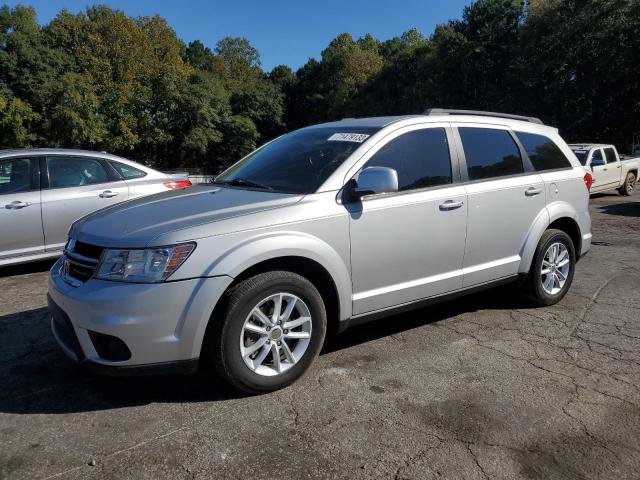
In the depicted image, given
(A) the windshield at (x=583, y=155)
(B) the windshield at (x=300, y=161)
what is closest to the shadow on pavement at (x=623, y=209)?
(A) the windshield at (x=583, y=155)

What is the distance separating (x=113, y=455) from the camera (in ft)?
8.84

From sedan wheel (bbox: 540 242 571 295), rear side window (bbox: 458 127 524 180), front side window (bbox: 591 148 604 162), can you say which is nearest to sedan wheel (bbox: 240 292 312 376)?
rear side window (bbox: 458 127 524 180)

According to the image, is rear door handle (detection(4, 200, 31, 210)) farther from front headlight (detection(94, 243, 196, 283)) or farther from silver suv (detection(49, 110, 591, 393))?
front headlight (detection(94, 243, 196, 283))

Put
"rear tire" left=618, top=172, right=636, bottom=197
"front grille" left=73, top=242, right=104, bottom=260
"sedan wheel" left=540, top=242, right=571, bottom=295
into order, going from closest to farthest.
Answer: "front grille" left=73, top=242, right=104, bottom=260 → "sedan wheel" left=540, top=242, right=571, bottom=295 → "rear tire" left=618, top=172, right=636, bottom=197

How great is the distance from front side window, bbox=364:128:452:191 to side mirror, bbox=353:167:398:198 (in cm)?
29

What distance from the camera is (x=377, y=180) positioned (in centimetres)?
349

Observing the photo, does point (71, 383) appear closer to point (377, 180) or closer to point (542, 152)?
point (377, 180)

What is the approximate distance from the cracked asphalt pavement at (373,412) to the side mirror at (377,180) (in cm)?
121

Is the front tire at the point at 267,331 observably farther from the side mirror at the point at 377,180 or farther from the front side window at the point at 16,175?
the front side window at the point at 16,175

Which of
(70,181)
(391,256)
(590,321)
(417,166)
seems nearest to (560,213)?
(590,321)

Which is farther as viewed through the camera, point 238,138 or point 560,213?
point 238,138

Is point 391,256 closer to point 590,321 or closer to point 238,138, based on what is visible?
point 590,321

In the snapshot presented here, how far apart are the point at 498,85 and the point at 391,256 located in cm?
4070

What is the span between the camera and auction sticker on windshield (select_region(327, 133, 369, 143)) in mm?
3942
